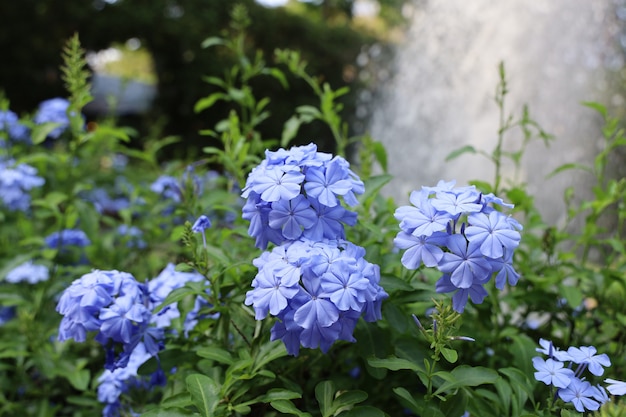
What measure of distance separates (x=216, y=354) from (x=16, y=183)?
1573 millimetres

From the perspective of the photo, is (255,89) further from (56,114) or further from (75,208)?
(75,208)

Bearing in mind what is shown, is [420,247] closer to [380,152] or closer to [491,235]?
[491,235]

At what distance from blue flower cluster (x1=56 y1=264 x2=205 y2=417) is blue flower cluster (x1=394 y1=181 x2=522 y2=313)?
1.92ft

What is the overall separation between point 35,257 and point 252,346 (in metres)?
1.46

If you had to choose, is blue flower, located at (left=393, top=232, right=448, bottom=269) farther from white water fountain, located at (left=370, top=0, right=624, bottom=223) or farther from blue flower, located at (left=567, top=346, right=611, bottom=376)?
white water fountain, located at (left=370, top=0, right=624, bottom=223)

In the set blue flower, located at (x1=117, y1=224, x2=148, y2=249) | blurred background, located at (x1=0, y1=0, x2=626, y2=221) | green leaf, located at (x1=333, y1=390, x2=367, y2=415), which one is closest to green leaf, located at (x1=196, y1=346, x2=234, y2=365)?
green leaf, located at (x1=333, y1=390, x2=367, y2=415)

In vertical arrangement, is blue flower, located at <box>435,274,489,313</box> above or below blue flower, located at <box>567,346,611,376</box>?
above

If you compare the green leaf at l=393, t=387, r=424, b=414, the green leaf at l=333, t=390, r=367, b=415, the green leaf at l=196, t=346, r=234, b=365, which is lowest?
the green leaf at l=333, t=390, r=367, b=415

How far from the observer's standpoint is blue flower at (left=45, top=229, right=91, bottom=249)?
2445mm

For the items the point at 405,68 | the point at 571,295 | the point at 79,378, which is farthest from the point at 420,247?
the point at 405,68

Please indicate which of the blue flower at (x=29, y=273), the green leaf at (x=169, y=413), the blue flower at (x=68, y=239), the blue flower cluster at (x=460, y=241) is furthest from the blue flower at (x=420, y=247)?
the blue flower at (x=68, y=239)

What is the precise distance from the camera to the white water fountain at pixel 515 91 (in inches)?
232

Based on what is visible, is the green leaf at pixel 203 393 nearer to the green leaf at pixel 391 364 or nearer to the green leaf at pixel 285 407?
the green leaf at pixel 285 407

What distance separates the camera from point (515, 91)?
634cm
